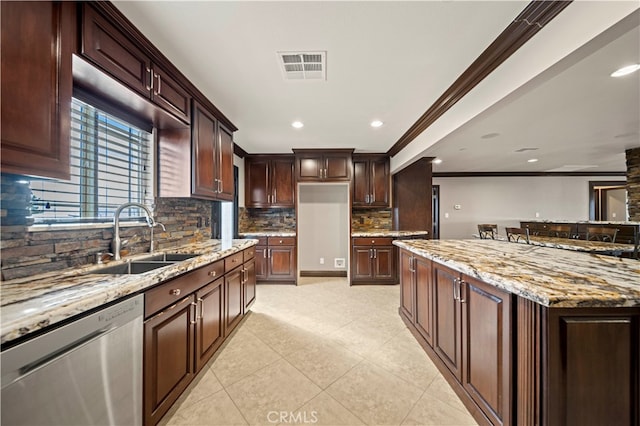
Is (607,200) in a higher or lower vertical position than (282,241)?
higher

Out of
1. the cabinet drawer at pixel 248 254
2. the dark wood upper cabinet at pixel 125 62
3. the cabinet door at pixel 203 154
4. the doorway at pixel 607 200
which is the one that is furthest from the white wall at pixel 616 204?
the dark wood upper cabinet at pixel 125 62

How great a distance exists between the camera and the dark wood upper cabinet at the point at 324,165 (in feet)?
13.8

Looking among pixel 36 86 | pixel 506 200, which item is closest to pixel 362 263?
pixel 36 86

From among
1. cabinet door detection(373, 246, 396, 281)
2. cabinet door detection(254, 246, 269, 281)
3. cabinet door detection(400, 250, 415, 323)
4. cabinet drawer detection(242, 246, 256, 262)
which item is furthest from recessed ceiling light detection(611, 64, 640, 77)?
cabinet door detection(254, 246, 269, 281)

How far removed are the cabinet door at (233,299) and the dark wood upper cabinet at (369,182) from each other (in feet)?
8.71

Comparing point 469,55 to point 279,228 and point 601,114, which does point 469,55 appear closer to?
point 601,114

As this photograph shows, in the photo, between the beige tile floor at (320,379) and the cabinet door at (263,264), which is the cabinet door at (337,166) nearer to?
the cabinet door at (263,264)

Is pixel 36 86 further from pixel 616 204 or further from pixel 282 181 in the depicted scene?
pixel 616 204

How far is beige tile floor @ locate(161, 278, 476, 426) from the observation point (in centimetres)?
146

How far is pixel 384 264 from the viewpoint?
4.18 metres

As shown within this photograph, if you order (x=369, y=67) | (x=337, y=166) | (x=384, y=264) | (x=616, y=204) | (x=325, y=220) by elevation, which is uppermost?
(x=369, y=67)
